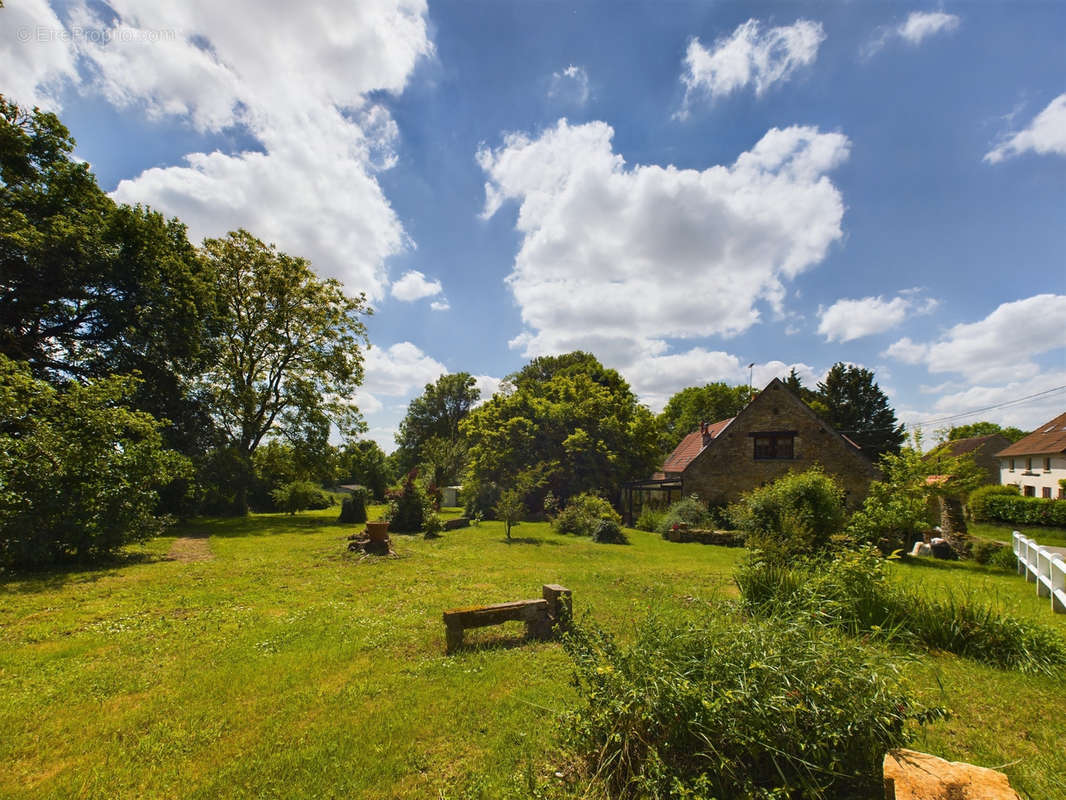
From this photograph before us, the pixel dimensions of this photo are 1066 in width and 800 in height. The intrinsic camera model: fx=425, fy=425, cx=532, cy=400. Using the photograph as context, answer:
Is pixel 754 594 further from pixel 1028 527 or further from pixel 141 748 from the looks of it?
pixel 1028 527

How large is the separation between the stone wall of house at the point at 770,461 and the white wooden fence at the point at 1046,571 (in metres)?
11.5

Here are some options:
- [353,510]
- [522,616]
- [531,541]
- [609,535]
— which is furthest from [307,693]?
[353,510]

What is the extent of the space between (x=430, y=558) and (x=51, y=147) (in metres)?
23.6

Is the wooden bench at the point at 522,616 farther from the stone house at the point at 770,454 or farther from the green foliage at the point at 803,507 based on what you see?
the stone house at the point at 770,454

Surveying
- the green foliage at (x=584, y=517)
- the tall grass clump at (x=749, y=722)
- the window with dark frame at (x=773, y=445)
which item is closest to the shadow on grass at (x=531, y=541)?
the green foliage at (x=584, y=517)

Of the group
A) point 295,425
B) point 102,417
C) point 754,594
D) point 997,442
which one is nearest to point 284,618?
point 754,594

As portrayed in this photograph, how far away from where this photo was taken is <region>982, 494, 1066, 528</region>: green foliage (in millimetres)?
21344

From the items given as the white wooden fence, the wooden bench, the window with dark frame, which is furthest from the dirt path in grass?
the window with dark frame

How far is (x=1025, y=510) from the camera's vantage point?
22.8 meters

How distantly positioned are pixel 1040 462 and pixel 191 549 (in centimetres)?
5570

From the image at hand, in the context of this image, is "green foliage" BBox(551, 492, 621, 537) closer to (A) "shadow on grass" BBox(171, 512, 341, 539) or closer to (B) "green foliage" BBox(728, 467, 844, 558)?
(B) "green foliage" BBox(728, 467, 844, 558)

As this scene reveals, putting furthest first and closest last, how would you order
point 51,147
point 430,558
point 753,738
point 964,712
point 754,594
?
point 51,147 → point 430,558 → point 754,594 → point 964,712 → point 753,738

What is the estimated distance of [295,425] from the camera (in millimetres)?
27188

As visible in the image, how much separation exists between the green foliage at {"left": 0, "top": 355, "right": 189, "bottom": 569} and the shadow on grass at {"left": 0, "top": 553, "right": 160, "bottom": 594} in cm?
32
